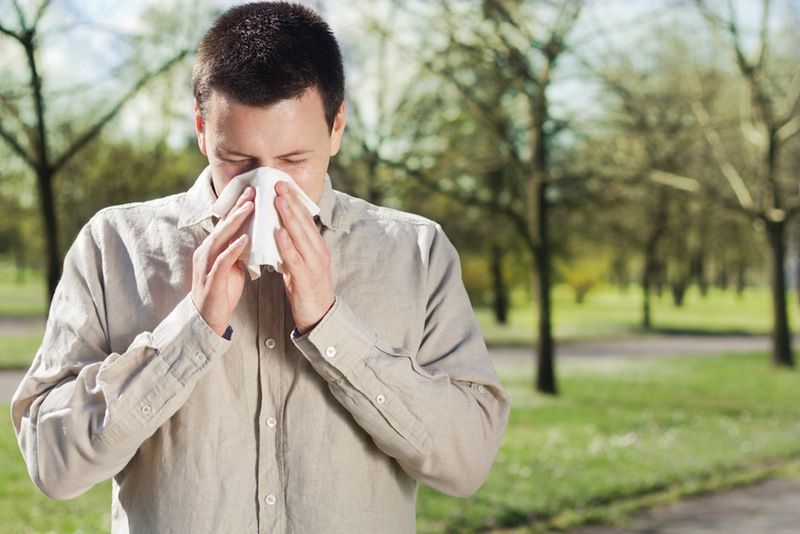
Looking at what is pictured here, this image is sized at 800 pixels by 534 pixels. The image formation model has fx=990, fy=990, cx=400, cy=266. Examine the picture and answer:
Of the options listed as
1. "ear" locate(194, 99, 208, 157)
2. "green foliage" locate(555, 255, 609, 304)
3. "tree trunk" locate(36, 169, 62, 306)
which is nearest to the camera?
"ear" locate(194, 99, 208, 157)

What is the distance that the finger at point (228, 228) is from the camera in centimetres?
171

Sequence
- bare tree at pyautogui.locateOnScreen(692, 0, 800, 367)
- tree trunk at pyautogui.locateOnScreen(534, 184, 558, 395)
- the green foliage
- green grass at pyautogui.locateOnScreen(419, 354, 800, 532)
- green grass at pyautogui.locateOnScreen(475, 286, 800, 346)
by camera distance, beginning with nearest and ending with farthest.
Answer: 1. green grass at pyautogui.locateOnScreen(419, 354, 800, 532)
2. tree trunk at pyautogui.locateOnScreen(534, 184, 558, 395)
3. bare tree at pyautogui.locateOnScreen(692, 0, 800, 367)
4. green grass at pyautogui.locateOnScreen(475, 286, 800, 346)
5. the green foliage

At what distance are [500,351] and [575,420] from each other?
1050 centimetres

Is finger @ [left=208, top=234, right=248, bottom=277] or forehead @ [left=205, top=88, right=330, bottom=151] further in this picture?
forehead @ [left=205, top=88, right=330, bottom=151]

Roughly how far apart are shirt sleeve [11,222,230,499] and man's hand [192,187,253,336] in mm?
27

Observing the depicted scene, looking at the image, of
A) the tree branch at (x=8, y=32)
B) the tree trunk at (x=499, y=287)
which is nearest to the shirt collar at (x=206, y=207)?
the tree branch at (x=8, y=32)

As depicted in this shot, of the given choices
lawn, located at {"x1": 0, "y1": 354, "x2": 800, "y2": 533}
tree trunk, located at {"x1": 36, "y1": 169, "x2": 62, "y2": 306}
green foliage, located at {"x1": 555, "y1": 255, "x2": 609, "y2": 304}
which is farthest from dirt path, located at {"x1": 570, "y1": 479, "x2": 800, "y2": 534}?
green foliage, located at {"x1": 555, "y1": 255, "x2": 609, "y2": 304}

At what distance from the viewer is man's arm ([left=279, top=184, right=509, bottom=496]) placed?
1.81 m

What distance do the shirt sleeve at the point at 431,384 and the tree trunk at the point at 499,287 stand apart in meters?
28.3

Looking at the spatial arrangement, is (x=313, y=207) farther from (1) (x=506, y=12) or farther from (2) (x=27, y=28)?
(1) (x=506, y=12)

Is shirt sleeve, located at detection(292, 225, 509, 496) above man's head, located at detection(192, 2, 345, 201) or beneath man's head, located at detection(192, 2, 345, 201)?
beneath

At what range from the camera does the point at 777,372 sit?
52.9ft

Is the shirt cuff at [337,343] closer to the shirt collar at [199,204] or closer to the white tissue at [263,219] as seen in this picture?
the white tissue at [263,219]

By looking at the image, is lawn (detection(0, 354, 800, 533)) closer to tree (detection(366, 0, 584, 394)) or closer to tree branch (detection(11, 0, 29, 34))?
tree (detection(366, 0, 584, 394))
